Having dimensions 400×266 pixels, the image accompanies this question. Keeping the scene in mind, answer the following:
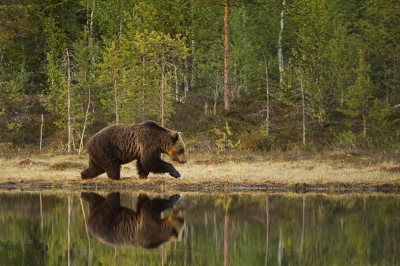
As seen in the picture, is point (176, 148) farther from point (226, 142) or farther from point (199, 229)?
point (226, 142)

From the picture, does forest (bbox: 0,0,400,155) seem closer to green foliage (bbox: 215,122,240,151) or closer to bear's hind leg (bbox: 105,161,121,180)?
green foliage (bbox: 215,122,240,151)

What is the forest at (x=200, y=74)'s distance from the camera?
3916 cm

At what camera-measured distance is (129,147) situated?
23.0 m

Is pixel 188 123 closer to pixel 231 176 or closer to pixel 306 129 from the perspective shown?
pixel 306 129

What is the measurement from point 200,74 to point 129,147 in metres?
30.6

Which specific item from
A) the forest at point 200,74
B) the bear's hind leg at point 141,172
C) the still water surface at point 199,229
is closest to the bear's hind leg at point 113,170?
the bear's hind leg at point 141,172

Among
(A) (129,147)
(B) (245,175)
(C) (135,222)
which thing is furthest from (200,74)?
(C) (135,222)

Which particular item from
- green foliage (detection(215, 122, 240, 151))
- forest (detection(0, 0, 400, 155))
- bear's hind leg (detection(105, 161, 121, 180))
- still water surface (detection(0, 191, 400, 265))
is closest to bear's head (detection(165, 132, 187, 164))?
bear's hind leg (detection(105, 161, 121, 180))

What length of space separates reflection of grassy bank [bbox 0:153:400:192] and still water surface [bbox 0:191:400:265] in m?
1.53

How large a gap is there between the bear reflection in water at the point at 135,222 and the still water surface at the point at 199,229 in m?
0.02

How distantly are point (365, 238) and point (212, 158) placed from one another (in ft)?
53.9

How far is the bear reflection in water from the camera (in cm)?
1523

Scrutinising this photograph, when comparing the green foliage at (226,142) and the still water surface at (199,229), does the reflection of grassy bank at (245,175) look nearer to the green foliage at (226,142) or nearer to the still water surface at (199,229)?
the still water surface at (199,229)

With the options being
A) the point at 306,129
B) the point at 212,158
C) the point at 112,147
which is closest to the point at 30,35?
the point at 306,129
